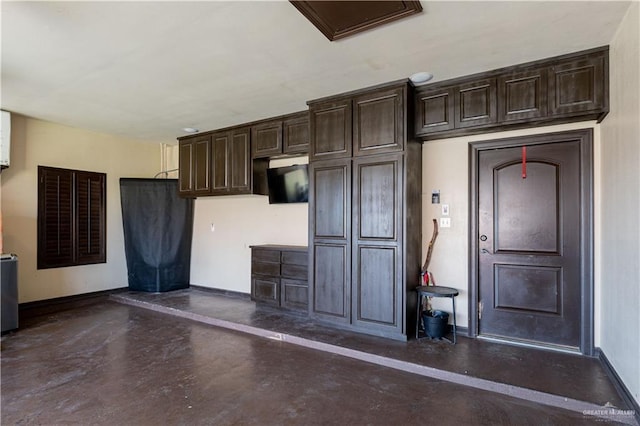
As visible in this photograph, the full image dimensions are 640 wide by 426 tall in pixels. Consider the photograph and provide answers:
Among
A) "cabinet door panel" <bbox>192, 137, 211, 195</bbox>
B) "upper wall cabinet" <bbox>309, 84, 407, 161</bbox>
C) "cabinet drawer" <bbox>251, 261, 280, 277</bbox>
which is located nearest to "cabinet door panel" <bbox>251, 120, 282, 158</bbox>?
"upper wall cabinet" <bbox>309, 84, 407, 161</bbox>

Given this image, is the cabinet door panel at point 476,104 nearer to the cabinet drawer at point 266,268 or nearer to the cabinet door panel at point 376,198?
the cabinet door panel at point 376,198

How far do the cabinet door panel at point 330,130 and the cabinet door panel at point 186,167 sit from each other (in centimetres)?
258

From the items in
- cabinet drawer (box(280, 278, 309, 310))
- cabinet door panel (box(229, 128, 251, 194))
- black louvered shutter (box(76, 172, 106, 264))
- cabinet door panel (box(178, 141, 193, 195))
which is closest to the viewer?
cabinet drawer (box(280, 278, 309, 310))

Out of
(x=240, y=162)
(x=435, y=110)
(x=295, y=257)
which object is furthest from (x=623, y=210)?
(x=240, y=162)

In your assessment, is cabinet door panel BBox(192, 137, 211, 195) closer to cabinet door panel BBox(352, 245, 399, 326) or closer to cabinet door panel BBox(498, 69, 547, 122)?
cabinet door panel BBox(352, 245, 399, 326)

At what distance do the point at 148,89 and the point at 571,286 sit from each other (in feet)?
15.9

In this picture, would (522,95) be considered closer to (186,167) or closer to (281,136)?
(281,136)

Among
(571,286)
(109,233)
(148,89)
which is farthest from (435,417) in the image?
(109,233)

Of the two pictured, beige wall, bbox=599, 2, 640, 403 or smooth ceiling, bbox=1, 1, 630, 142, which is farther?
smooth ceiling, bbox=1, 1, 630, 142

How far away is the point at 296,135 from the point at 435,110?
1.83m

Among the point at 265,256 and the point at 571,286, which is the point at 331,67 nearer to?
the point at 265,256

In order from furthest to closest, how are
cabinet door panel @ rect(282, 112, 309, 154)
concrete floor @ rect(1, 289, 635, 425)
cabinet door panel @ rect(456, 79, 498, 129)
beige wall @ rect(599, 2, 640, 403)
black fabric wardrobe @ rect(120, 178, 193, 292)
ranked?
black fabric wardrobe @ rect(120, 178, 193, 292), cabinet door panel @ rect(282, 112, 309, 154), cabinet door panel @ rect(456, 79, 498, 129), concrete floor @ rect(1, 289, 635, 425), beige wall @ rect(599, 2, 640, 403)

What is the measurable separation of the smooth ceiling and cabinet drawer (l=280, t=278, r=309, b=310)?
2328 millimetres

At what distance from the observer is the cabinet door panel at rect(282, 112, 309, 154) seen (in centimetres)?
451
